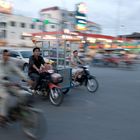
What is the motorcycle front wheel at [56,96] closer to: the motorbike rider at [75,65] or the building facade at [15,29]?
the motorbike rider at [75,65]

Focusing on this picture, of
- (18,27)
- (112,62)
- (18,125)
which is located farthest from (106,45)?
(18,125)

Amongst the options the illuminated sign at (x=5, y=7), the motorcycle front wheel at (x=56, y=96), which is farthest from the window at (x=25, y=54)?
the illuminated sign at (x=5, y=7)

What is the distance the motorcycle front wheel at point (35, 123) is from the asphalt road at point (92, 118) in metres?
0.17

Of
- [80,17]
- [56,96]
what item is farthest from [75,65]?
[80,17]

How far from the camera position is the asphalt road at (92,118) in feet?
18.0

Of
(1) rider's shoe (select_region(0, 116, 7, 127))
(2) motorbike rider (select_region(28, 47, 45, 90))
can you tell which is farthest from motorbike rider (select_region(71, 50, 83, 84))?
(1) rider's shoe (select_region(0, 116, 7, 127))

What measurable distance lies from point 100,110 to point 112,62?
16.9 m

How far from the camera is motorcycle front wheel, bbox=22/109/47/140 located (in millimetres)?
5180

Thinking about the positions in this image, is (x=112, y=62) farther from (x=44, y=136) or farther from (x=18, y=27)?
(x=18, y=27)

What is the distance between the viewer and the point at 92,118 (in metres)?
6.80

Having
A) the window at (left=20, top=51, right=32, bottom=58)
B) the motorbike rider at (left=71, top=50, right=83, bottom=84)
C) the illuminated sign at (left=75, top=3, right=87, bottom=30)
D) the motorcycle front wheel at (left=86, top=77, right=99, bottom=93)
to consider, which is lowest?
the motorcycle front wheel at (left=86, top=77, right=99, bottom=93)

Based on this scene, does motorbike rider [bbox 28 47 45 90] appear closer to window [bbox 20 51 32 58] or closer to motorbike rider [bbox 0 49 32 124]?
motorbike rider [bbox 0 49 32 124]

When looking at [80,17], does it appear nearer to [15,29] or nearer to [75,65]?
[15,29]

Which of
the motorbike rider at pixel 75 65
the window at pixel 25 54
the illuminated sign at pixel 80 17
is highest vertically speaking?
the illuminated sign at pixel 80 17
